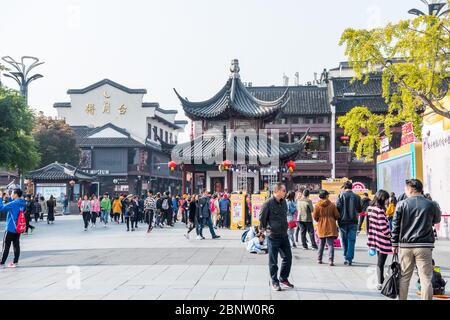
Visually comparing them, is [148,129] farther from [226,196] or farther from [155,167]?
[226,196]

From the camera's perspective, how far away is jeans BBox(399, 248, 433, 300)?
6.89m

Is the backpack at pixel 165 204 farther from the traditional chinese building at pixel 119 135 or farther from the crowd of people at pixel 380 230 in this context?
the traditional chinese building at pixel 119 135

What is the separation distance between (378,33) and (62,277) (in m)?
11.1

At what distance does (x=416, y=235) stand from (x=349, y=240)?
4.96 m

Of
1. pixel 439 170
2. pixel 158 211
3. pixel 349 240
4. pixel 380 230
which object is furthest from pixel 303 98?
pixel 380 230

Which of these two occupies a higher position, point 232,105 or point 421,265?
point 232,105

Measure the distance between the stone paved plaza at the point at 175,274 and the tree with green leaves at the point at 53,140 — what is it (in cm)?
3677

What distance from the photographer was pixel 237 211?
25.2 metres

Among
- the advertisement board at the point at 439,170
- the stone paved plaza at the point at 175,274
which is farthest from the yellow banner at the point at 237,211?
the stone paved plaza at the point at 175,274

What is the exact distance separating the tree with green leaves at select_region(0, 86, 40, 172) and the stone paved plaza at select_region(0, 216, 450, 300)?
16.5 metres

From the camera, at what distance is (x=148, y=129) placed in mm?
63750

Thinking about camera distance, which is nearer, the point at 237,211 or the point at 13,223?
the point at 13,223

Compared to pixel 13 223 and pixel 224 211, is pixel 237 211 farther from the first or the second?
pixel 13 223
